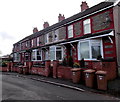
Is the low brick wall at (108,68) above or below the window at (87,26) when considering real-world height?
below

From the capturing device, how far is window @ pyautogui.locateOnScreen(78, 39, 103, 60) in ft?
35.2

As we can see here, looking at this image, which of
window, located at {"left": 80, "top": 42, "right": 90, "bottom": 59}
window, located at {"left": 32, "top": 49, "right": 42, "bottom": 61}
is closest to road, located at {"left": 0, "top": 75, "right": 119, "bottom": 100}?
window, located at {"left": 80, "top": 42, "right": 90, "bottom": 59}

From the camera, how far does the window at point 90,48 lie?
10727mm

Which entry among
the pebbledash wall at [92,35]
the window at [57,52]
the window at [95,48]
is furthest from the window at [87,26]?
the window at [57,52]

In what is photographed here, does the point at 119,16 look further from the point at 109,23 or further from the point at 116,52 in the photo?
the point at 116,52

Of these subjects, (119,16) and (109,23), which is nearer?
(109,23)

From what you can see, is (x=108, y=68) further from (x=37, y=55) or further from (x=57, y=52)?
(x=37, y=55)

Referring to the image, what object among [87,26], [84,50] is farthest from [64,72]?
[87,26]

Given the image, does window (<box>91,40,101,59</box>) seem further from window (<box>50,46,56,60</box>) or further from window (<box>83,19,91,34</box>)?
window (<box>50,46,56,60</box>)

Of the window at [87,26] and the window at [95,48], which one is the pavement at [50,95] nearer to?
the window at [95,48]

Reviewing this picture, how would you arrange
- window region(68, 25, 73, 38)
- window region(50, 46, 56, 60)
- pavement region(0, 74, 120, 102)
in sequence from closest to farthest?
pavement region(0, 74, 120, 102) → window region(68, 25, 73, 38) → window region(50, 46, 56, 60)

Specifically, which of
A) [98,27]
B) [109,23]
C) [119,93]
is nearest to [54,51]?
[98,27]

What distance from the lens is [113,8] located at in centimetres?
1006

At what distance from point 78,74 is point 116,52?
14.1 feet
